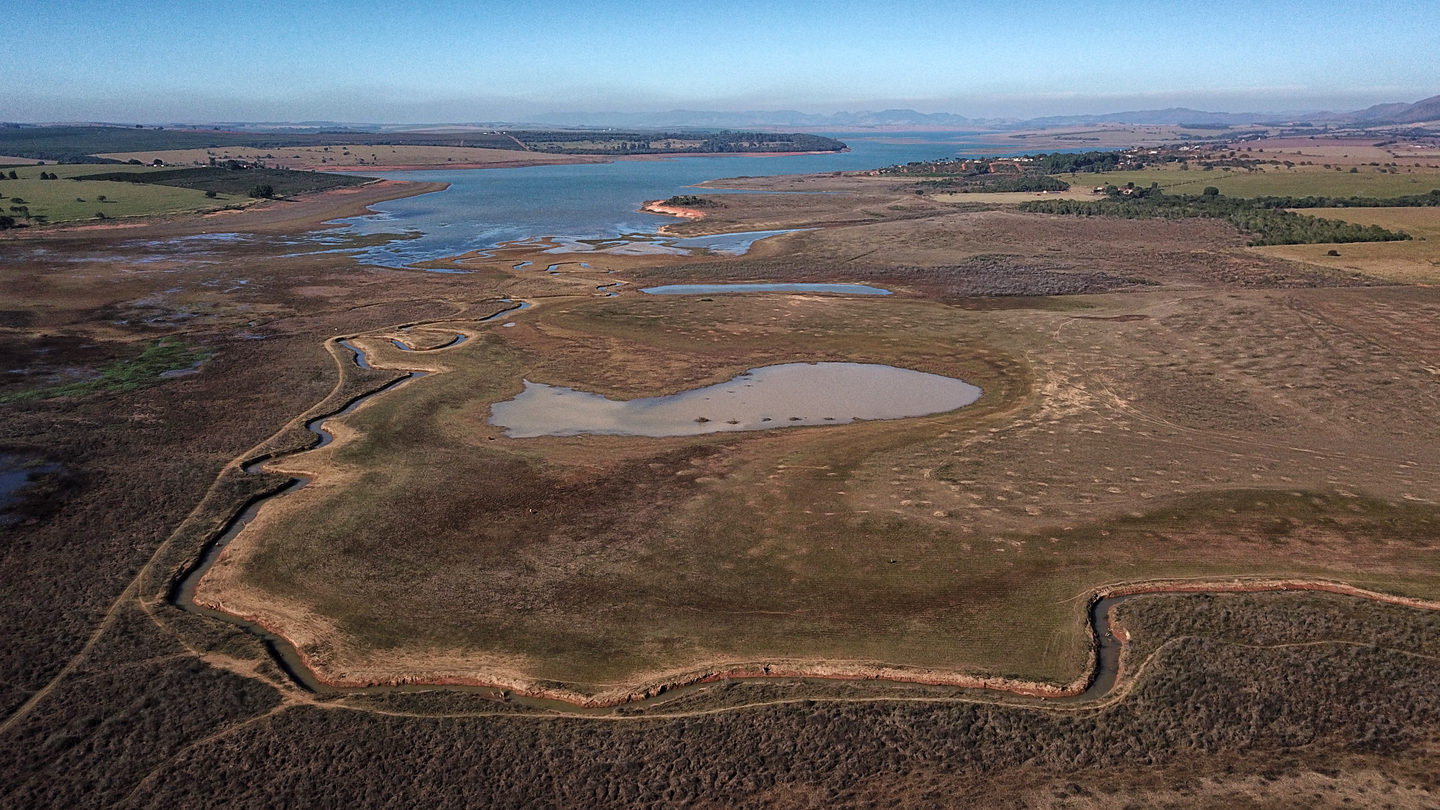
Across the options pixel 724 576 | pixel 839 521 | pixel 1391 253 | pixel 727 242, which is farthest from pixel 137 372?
pixel 1391 253

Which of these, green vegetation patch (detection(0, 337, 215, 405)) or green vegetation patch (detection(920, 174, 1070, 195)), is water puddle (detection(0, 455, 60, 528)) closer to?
green vegetation patch (detection(0, 337, 215, 405))

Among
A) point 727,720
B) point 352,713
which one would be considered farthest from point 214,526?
point 727,720

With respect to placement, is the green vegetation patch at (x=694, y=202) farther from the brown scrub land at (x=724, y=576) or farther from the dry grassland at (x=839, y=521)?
the dry grassland at (x=839, y=521)

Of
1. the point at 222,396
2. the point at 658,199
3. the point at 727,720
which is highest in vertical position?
the point at 658,199

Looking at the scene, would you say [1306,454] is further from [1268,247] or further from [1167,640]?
[1268,247]

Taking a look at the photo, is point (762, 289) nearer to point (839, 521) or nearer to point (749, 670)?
point (839, 521)

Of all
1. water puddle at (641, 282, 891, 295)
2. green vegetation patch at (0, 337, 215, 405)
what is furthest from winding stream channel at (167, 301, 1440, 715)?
water puddle at (641, 282, 891, 295)

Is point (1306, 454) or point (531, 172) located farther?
point (531, 172)

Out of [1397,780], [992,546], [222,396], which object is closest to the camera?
[1397,780]
